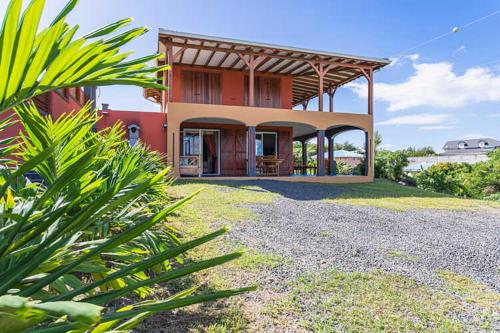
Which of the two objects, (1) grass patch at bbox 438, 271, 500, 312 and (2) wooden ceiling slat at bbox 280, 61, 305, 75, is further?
(2) wooden ceiling slat at bbox 280, 61, 305, 75

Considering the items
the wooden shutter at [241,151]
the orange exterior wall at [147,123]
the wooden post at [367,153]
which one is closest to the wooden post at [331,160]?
the wooden post at [367,153]

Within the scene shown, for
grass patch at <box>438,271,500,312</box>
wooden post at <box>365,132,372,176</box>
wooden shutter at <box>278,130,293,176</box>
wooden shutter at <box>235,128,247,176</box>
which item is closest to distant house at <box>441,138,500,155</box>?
wooden post at <box>365,132,372,176</box>

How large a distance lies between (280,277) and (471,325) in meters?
1.67

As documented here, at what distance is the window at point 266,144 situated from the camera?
49.7 ft

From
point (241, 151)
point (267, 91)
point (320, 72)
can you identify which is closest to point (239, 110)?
point (241, 151)

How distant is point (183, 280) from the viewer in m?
3.04

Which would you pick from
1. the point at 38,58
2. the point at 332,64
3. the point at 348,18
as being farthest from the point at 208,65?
the point at 38,58

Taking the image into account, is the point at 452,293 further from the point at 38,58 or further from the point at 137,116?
the point at 137,116

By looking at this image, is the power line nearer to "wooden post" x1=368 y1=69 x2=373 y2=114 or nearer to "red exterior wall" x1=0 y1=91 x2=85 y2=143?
"wooden post" x1=368 y1=69 x2=373 y2=114

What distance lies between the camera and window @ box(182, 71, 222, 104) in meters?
13.4

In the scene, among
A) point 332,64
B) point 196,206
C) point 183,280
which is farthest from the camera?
point 332,64

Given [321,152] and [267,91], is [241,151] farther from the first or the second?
[321,152]

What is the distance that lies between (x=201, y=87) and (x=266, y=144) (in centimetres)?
416

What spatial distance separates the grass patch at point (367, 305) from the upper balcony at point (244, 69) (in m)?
9.41
